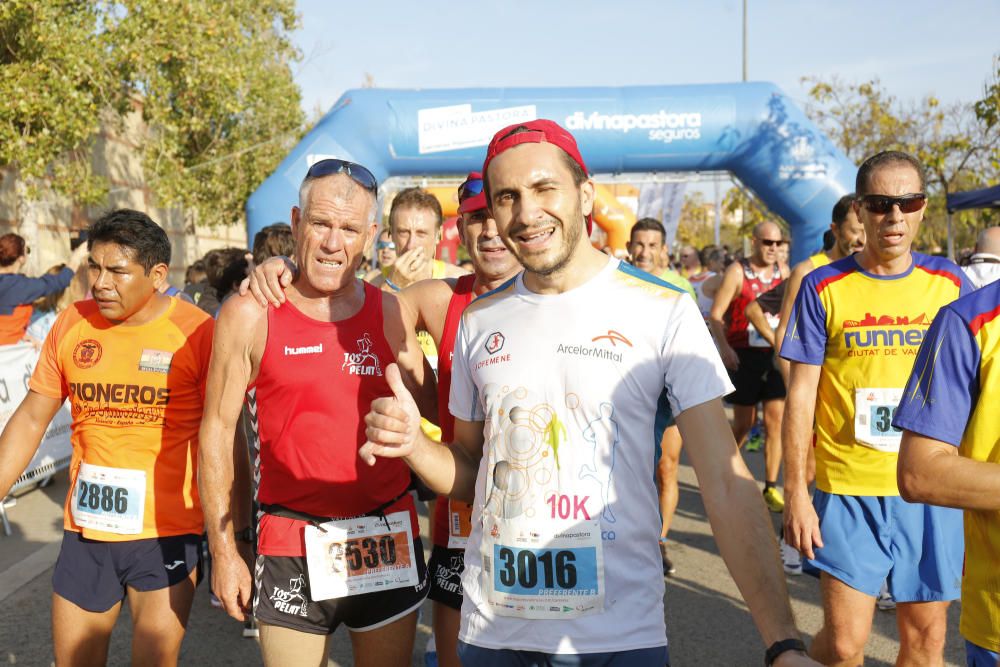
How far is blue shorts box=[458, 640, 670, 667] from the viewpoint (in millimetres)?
1961

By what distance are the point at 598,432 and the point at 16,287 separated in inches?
264

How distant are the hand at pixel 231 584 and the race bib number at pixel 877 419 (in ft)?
7.64

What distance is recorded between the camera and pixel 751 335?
7.46 metres

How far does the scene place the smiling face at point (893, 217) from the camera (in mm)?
3352

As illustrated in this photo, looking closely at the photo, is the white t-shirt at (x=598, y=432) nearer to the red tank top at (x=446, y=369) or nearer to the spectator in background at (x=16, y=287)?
the red tank top at (x=446, y=369)

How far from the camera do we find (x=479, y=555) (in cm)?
211

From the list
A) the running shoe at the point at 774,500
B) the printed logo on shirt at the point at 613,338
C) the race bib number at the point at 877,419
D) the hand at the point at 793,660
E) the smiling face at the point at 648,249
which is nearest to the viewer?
the hand at the point at 793,660

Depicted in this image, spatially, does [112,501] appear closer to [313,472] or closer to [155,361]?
[155,361]

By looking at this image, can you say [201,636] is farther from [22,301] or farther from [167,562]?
[22,301]

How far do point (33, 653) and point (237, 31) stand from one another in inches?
497

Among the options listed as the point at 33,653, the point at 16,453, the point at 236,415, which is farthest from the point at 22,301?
the point at 236,415

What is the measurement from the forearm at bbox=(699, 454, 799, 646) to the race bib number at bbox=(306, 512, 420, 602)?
1.23 metres

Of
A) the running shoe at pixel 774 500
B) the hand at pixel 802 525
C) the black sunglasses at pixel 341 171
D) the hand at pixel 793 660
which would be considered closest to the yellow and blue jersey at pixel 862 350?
the hand at pixel 802 525

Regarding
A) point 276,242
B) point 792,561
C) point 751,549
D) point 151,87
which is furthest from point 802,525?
point 151,87
